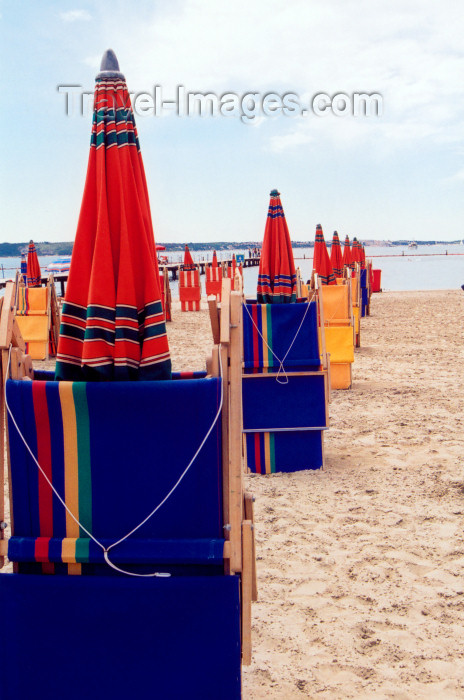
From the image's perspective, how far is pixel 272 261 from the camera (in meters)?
5.54

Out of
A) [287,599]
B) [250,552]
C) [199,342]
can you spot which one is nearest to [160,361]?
[250,552]

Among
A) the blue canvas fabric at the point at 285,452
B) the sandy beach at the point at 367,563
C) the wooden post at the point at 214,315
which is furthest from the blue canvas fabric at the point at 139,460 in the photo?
the blue canvas fabric at the point at 285,452

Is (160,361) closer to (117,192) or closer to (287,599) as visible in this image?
(117,192)

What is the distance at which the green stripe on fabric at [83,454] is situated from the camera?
1807mm

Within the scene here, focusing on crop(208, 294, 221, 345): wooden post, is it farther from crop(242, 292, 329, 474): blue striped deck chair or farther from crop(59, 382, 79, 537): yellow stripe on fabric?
crop(242, 292, 329, 474): blue striped deck chair

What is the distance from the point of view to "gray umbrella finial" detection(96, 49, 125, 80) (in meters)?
2.02

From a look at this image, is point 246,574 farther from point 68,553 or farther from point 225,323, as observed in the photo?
point 225,323

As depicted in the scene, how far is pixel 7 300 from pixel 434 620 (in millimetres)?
2047

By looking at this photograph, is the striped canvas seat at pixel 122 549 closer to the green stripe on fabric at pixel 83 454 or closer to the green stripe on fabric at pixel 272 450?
the green stripe on fabric at pixel 83 454

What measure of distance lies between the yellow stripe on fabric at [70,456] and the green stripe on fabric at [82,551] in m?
0.04

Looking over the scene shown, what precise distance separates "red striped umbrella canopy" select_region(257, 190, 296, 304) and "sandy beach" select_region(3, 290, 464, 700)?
1.25 m

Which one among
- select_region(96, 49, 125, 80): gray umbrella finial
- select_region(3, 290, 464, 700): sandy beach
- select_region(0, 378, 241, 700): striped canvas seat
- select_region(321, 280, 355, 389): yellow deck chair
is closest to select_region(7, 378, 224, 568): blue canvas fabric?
select_region(0, 378, 241, 700): striped canvas seat

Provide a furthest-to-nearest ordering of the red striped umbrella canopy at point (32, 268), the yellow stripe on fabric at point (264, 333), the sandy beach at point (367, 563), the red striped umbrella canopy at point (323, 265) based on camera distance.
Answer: the red striped umbrella canopy at point (32, 268) → the red striped umbrella canopy at point (323, 265) → the yellow stripe on fabric at point (264, 333) → the sandy beach at point (367, 563)

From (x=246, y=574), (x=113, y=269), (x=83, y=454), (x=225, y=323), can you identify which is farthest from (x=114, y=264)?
(x=246, y=574)
